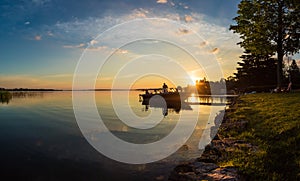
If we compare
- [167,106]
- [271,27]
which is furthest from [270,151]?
[167,106]

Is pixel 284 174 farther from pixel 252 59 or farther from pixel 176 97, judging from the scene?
pixel 252 59

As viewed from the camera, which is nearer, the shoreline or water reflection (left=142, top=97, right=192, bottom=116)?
the shoreline

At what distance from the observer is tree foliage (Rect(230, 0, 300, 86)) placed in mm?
26750

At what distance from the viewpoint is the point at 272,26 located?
26.7 meters

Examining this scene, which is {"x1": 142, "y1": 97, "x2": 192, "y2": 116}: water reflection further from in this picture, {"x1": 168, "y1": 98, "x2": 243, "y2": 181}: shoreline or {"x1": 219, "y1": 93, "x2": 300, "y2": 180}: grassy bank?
{"x1": 168, "y1": 98, "x2": 243, "y2": 181}: shoreline

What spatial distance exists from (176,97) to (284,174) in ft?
177

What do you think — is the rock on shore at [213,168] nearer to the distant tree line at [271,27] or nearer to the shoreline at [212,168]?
the shoreline at [212,168]

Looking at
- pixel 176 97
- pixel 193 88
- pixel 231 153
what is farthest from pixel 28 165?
pixel 193 88

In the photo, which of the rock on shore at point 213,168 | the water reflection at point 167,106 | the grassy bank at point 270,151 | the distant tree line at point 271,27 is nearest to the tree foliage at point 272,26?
the distant tree line at point 271,27

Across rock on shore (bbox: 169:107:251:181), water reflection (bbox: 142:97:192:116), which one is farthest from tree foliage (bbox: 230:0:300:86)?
rock on shore (bbox: 169:107:251:181)

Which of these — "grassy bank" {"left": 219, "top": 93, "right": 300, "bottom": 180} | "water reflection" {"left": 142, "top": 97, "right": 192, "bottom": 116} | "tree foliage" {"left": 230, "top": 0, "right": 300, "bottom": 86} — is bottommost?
"water reflection" {"left": 142, "top": 97, "right": 192, "bottom": 116}

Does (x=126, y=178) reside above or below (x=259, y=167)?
below

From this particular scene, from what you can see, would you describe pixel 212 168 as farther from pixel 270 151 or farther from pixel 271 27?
pixel 271 27

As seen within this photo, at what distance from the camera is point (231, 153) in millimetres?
8414
